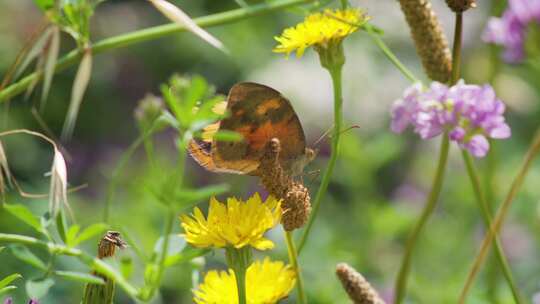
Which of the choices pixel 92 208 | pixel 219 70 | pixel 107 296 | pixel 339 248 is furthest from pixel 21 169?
pixel 107 296

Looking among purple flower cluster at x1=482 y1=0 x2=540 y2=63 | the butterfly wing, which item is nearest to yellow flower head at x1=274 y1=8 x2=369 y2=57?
the butterfly wing

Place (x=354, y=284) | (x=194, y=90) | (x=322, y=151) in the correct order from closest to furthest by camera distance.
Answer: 1. (x=194, y=90)
2. (x=354, y=284)
3. (x=322, y=151)

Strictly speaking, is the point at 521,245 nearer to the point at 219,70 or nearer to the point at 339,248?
the point at 339,248

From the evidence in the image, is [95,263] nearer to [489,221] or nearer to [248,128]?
[248,128]

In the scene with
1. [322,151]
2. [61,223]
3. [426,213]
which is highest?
[61,223]

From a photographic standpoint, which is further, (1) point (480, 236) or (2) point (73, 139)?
(2) point (73, 139)

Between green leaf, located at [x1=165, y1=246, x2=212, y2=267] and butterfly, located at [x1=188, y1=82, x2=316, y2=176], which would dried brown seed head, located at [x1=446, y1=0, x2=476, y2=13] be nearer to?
Answer: butterfly, located at [x1=188, y1=82, x2=316, y2=176]

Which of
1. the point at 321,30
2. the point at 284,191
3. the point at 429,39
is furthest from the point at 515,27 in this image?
the point at 284,191

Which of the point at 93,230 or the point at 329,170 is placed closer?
the point at 93,230
